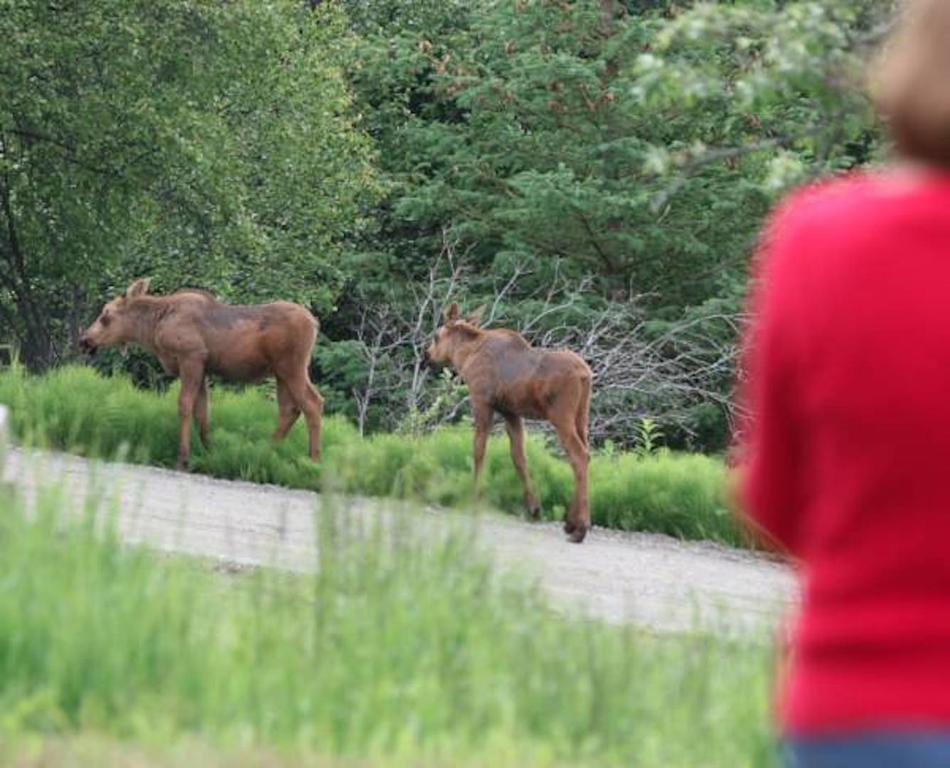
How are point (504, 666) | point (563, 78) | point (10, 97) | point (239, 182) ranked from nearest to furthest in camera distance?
point (504, 666) → point (10, 97) → point (239, 182) → point (563, 78)

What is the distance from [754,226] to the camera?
103 ft

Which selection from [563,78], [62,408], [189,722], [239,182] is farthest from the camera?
[563,78]

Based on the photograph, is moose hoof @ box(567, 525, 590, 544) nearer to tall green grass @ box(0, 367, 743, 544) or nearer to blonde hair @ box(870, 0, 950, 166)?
tall green grass @ box(0, 367, 743, 544)

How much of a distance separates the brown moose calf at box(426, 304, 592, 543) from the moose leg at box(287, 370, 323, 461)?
4.88 ft

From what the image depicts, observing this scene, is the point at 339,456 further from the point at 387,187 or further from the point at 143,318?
the point at 387,187

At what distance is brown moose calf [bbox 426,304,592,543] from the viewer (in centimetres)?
1705

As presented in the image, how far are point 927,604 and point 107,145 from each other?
85.9 feet

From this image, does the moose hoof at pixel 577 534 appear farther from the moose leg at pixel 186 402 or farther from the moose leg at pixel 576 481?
the moose leg at pixel 186 402

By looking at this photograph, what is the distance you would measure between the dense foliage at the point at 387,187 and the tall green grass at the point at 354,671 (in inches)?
733

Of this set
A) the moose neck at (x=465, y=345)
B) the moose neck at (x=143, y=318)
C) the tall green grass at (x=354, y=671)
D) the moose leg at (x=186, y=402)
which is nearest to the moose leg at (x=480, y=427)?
the moose neck at (x=465, y=345)

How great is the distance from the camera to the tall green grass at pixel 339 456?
1823 cm

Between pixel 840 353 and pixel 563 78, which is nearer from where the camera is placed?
pixel 840 353

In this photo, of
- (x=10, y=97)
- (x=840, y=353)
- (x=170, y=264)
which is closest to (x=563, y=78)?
(x=170, y=264)

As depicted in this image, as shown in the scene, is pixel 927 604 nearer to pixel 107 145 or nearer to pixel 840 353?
pixel 840 353
